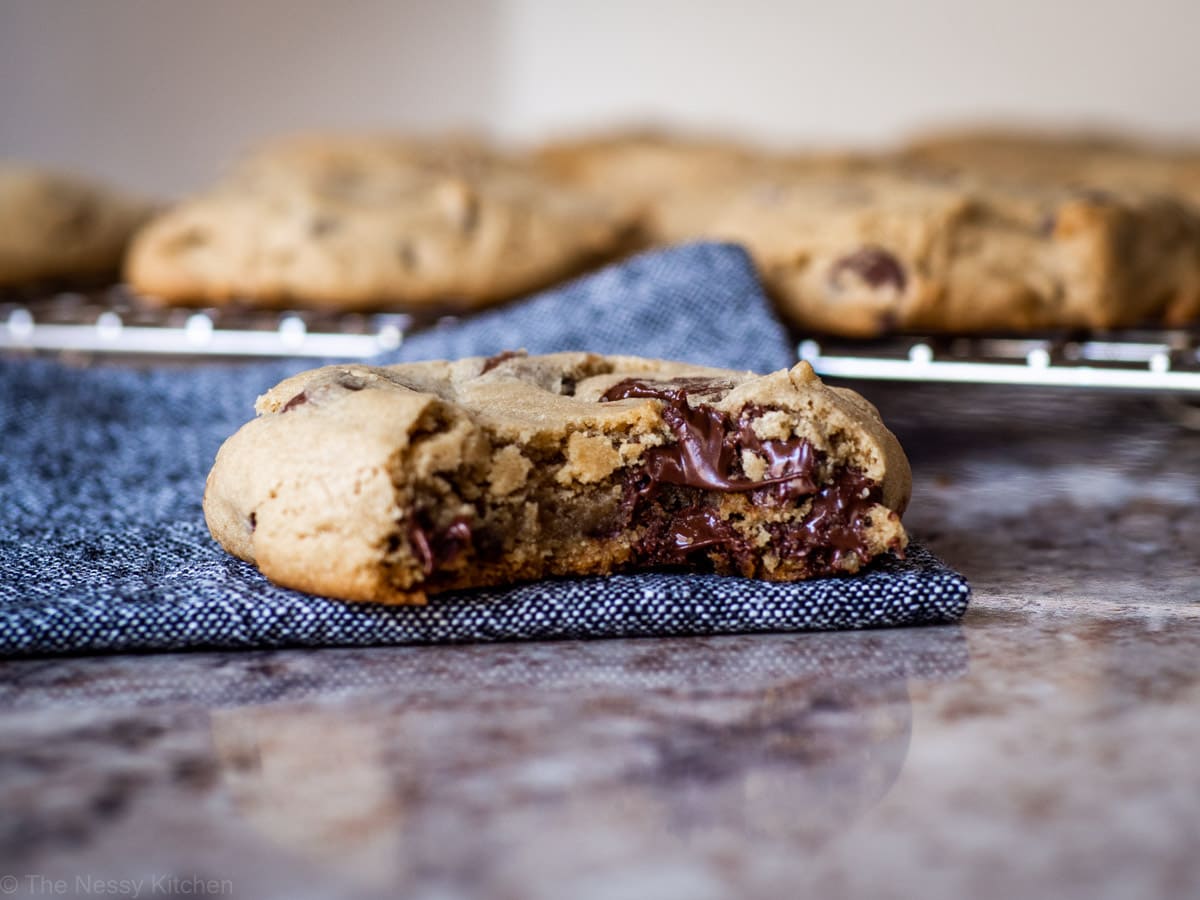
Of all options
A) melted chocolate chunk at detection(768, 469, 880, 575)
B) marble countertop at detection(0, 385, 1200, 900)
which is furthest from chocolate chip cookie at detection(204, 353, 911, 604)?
marble countertop at detection(0, 385, 1200, 900)

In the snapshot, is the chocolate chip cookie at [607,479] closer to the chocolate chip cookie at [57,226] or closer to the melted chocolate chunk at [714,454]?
the melted chocolate chunk at [714,454]

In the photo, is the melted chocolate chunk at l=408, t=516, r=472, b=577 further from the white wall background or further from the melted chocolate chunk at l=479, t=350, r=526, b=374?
the white wall background

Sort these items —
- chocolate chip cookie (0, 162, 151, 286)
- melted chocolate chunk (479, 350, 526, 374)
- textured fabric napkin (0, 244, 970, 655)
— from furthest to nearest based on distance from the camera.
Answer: chocolate chip cookie (0, 162, 151, 286), melted chocolate chunk (479, 350, 526, 374), textured fabric napkin (0, 244, 970, 655)

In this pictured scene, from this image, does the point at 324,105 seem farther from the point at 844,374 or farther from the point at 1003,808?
the point at 1003,808

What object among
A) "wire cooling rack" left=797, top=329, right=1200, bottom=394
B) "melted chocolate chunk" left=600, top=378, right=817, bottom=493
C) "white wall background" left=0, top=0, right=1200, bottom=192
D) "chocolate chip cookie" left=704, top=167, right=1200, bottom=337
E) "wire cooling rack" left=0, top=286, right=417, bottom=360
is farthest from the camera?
"white wall background" left=0, top=0, right=1200, bottom=192

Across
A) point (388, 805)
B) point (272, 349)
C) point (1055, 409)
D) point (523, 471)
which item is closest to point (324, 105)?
point (272, 349)

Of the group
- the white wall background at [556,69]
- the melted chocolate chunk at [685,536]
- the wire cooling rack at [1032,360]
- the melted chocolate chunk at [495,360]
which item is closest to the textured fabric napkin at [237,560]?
the melted chocolate chunk at [685,536]

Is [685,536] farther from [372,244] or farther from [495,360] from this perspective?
Answer: [372,244]
